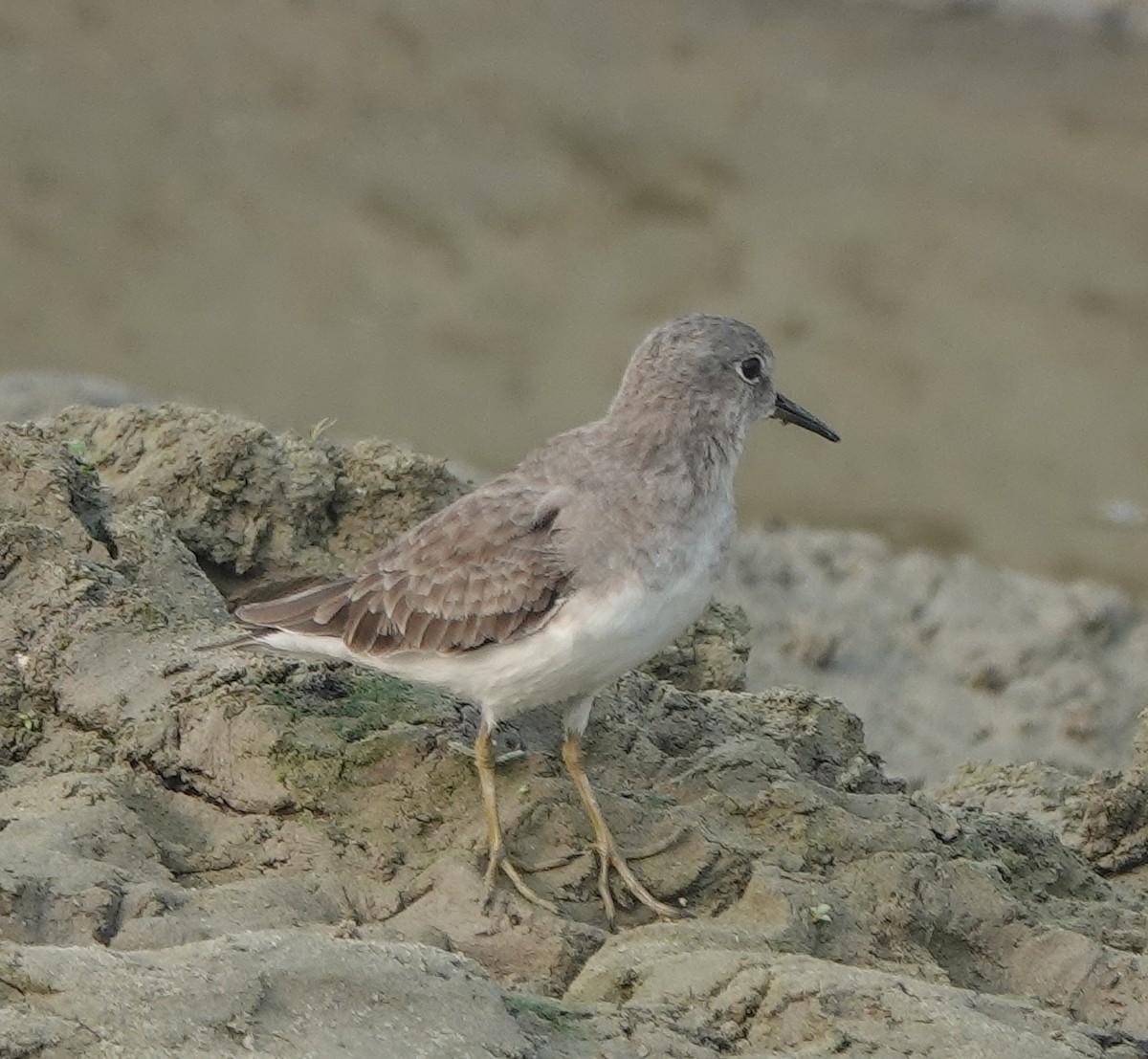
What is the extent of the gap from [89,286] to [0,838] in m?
10.5

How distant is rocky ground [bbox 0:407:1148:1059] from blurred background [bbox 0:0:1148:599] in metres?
5.66

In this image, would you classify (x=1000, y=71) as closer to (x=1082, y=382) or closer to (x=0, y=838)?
(x=1082, y=382)

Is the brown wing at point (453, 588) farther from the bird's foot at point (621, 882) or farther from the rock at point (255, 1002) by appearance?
the rock at point (255, 1002)

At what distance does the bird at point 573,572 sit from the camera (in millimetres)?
5203

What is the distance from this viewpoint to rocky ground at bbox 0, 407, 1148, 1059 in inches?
158

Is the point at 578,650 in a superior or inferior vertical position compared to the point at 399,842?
superior

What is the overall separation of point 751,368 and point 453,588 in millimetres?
1124

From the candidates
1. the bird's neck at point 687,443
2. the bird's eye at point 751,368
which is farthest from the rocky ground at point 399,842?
the bird's eye at point 751,368

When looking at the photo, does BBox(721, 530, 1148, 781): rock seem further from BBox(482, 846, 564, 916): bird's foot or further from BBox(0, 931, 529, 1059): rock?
BBox(0, 931, 529, 1059): rock

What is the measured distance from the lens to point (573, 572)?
17.3ft

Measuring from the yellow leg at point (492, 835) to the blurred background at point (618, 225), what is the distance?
6.75 m

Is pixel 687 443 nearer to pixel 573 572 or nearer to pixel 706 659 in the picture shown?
pixel 573 572

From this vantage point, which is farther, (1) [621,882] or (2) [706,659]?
(2) [706,659]

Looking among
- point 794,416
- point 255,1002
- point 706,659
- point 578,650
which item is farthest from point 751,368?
point 255,1002
